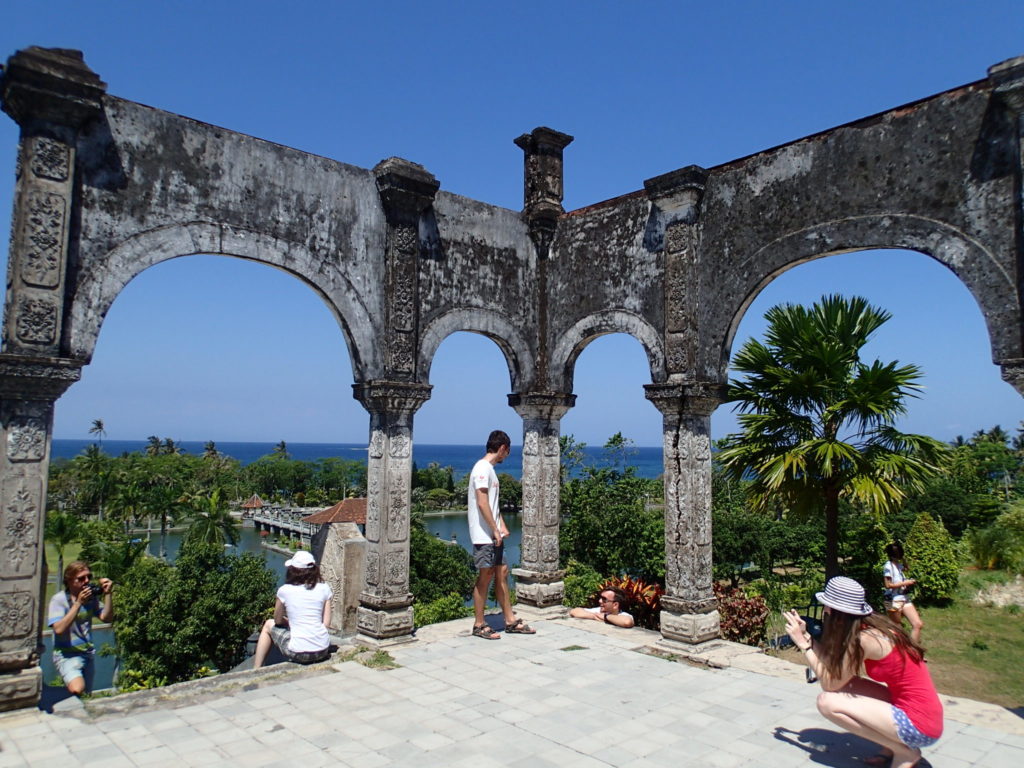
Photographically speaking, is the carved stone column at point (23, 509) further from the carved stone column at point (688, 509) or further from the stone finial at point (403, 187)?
the carved stone column at point (688, 509)

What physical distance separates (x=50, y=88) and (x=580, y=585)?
1246 centimetres

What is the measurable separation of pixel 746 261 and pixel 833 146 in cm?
130

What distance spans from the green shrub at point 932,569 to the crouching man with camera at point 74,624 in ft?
41.8

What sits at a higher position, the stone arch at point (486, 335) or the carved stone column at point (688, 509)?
the stone arch at point (486, 335)

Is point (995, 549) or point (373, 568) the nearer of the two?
point (373, 568)

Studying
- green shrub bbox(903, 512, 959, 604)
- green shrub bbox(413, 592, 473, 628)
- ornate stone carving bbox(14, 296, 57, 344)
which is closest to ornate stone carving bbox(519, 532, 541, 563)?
ornate stone carving bbox(14, 296, 57, 344)

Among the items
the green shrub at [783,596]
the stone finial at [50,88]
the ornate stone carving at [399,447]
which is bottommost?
the green shrub at [783,596]

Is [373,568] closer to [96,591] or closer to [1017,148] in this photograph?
[96,591]

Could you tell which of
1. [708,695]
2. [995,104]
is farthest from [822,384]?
[708,695]

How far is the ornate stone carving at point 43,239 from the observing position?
17.8ft

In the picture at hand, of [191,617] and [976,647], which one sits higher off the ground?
[976,647]

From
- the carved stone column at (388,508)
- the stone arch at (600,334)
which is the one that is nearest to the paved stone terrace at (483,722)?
the carved stone column at (388,508)

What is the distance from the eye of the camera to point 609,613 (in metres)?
8.35

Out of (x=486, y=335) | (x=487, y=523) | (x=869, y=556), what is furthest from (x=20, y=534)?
(x=869, y=556)
